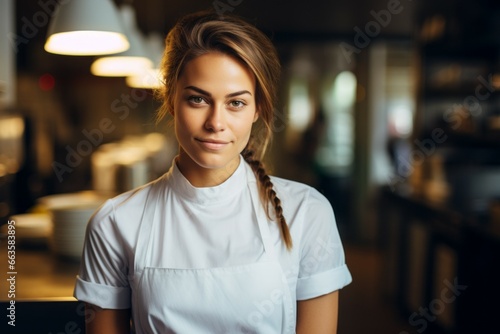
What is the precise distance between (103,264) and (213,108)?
0.45 meters

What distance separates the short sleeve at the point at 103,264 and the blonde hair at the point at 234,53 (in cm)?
31

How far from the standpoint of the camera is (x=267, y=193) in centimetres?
141

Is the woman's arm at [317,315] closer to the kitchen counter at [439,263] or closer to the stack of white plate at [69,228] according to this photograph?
the stack of white plate at [69,228]

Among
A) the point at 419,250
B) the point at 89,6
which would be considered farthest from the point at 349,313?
the point at 89,6

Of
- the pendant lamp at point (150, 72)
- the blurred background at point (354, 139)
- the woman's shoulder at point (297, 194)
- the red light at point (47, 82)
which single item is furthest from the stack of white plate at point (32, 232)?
the red light at point (47, 82)

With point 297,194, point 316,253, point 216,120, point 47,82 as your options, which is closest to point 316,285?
point 316,253

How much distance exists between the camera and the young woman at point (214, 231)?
1.26 metres

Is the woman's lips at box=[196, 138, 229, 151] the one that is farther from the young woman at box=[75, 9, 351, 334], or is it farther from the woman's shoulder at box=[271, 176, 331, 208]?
the woman's shoulder at box=[271, 176, 331, 208]

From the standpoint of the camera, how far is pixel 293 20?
253 inches

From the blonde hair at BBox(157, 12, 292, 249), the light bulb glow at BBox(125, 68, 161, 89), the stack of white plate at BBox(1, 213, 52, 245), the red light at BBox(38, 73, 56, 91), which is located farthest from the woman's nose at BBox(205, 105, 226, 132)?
the red light at BBox(38, 73, 56, 91)

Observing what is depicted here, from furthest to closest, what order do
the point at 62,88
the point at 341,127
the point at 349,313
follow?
the point at 62,88 → the point at 341,127 → the point at 349,313

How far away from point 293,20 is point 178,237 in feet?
17.7

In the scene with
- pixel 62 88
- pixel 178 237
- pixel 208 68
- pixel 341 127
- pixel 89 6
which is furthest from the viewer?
pixel 62 88

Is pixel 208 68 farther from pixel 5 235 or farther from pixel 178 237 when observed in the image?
pixel 5 235
